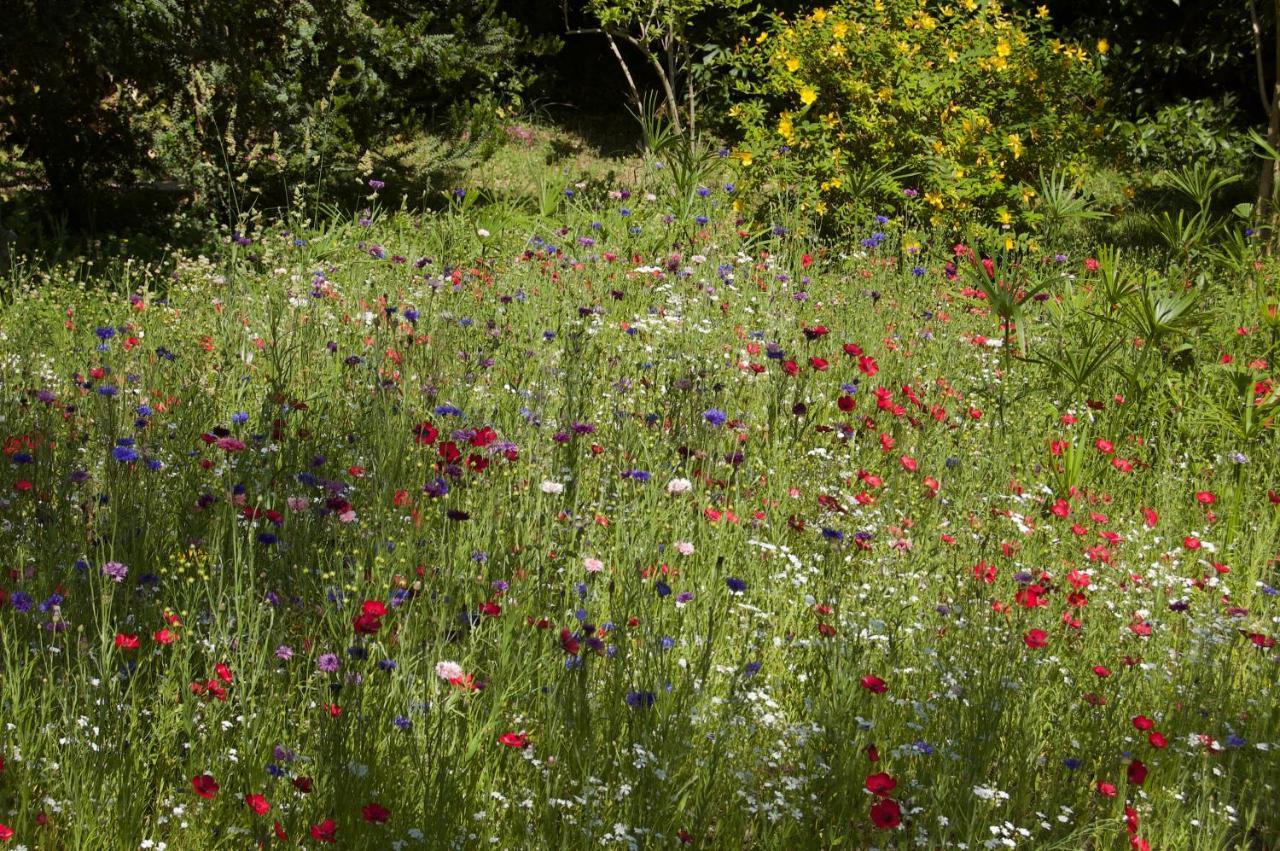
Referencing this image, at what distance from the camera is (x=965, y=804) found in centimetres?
227

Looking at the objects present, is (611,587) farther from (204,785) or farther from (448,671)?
(204,785)

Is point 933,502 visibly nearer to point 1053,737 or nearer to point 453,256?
point 1053,737

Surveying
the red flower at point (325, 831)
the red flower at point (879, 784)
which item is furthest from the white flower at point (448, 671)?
the red flower at point (879, 784)

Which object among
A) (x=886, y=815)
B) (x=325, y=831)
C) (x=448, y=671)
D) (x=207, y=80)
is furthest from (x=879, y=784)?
(x=207, y=80)

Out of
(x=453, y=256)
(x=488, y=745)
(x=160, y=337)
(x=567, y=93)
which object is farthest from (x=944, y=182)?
(x=567, y=93)

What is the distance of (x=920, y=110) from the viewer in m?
7.27

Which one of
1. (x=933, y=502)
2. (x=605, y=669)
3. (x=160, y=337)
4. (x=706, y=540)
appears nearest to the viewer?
(x=605, y=669)

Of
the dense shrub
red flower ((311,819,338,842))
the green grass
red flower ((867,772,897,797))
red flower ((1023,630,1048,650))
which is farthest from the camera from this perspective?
the dense shrub

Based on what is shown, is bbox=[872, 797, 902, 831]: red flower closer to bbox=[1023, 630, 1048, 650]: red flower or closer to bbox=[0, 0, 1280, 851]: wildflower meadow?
bbox=[0, 0, 1280, 851]: wildflower meadow

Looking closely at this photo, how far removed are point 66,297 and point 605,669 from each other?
14.4 feet

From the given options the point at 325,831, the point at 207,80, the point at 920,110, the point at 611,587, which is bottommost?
the point at 325,831

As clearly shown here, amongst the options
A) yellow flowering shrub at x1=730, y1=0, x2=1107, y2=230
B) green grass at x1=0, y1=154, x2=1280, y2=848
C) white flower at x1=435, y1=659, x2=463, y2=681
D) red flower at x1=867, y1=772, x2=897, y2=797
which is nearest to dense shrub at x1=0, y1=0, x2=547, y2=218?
yellow flowering shrub at x1=730, y1=0, x2=1107, y2=230

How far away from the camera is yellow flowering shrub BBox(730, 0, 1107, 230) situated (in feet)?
23.6

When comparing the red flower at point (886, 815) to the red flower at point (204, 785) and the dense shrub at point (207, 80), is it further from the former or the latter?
the dense shrub at point (207, 80)
